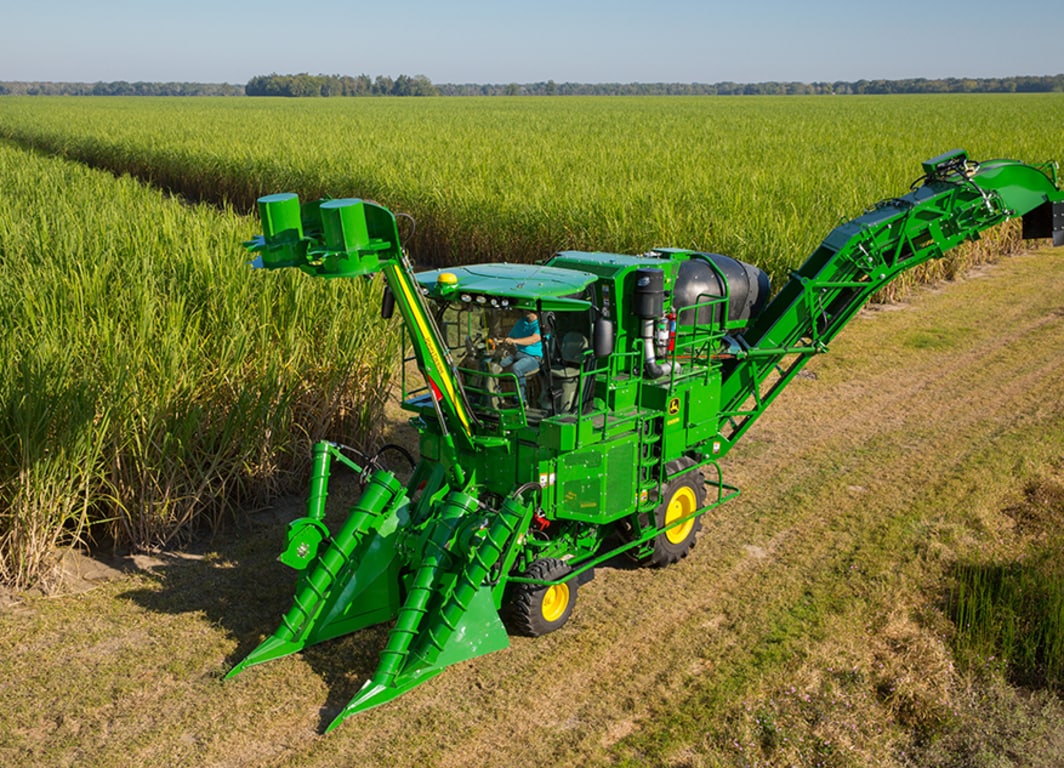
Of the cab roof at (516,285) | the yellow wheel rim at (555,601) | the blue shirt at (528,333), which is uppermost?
the cab roof at (516,285)

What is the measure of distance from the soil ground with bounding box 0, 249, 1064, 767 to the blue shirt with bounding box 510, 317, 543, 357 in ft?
6.24

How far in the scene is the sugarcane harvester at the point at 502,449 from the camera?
18.8 ft

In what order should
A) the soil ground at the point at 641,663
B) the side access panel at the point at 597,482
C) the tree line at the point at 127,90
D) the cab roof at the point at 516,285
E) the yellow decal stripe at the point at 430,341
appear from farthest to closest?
the tree line at the point at 127,90
the side access panel at the point at 597,482
the cab roof at the point at 516,285
the yellow decal stripe at the point at 430,341
the soil ground at the point at 641,663

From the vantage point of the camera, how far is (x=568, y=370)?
6.60 metres

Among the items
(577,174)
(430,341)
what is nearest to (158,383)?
(430,341)

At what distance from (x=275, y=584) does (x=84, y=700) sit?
65.4 inches

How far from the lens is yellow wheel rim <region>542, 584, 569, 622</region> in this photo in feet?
21.3

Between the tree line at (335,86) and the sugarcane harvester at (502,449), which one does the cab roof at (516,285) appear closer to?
the sugarcane harvester at (502,449)

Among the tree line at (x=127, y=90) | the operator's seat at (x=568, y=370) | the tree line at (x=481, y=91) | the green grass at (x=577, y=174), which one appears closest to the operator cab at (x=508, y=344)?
the operator's seat at (x=568, y=370)

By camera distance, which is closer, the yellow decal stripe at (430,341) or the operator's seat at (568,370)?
the yellow decal stripe at (430,341)

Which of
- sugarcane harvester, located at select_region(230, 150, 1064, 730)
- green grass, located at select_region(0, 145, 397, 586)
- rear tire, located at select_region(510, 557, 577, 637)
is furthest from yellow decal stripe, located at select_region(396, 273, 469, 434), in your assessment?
green grass, located at select_region(0, 145, 397, 586)

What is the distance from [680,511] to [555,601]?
1557mm

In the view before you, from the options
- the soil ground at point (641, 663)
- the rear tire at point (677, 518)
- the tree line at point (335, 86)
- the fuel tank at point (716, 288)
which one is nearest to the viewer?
the soil ground at point (641, 663)

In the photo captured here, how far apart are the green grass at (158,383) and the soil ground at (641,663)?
0.44 meters
